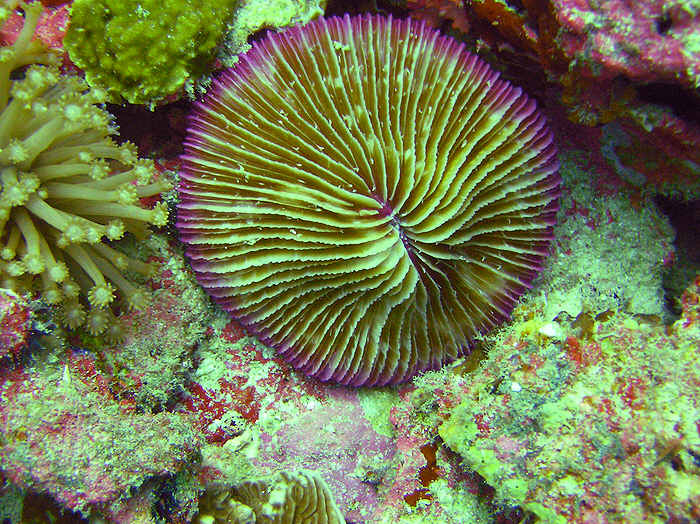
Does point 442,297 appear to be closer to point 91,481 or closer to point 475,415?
point 475,415

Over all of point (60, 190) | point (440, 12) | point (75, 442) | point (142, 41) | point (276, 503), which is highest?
point (440, 12)

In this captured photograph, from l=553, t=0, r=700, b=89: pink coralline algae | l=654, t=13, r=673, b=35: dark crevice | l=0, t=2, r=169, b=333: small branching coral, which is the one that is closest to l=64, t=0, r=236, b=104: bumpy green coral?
l=0, t=2, r=169, b=333: small branching coral

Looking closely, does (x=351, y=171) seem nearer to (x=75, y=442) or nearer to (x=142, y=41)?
(x=142, y=41)

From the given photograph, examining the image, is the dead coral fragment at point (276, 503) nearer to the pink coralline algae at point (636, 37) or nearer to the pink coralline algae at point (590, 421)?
the pink coralline algae at point (590, 421)

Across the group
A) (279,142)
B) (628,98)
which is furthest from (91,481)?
(628,98)

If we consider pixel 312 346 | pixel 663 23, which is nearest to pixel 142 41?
pixel 312 346
